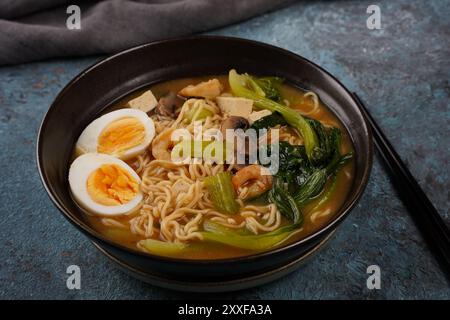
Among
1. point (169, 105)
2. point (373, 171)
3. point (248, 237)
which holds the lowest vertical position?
point (373, 171)

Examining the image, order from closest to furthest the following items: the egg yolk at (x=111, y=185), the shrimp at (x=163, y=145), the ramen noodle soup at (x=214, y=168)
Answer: the ramen noodle soup at (x=214, y=168) < the egg yolk at (x=111, y=185) < the shrimp at (x=163, y=145)

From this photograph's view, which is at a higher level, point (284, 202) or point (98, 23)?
point (98, 23)

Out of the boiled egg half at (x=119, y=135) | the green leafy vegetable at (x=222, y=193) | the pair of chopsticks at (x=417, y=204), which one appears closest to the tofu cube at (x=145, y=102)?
the boiled egg half at (x=119, y=135)

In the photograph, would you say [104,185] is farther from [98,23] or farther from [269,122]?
[98,23]

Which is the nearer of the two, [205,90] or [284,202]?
[284,202]

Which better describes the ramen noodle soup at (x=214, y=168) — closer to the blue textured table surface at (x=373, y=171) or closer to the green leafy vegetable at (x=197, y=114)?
the green leafy vegetable at (x=197, y=114)

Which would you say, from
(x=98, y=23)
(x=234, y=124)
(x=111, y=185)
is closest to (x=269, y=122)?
(x=234, y=124)

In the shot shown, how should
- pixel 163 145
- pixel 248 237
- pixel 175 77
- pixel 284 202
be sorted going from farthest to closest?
pixel 175 77 < pixel 163 145 < pixel 284 202 < pixel 248 237
